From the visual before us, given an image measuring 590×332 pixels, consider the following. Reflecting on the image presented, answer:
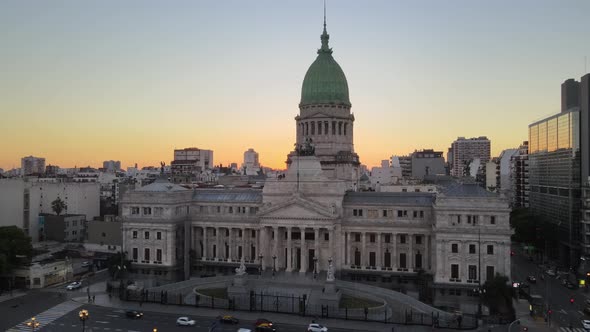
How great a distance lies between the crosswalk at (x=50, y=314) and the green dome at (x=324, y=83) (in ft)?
230

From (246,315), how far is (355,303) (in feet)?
58.1

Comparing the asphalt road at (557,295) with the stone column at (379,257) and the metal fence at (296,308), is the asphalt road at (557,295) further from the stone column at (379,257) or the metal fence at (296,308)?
the stone column at (379,257)

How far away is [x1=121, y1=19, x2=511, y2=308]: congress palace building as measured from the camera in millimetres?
87000

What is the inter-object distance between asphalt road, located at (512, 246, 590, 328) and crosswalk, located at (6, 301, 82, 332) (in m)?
72.9

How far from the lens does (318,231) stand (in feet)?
319

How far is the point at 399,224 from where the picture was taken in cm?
9619

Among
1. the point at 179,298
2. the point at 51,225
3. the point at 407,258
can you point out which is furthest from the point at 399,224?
the point at 51,225

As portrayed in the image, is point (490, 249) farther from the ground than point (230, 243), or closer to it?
farther from the ground

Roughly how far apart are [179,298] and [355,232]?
35.0 m

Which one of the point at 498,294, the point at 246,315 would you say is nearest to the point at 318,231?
the point at 246,315

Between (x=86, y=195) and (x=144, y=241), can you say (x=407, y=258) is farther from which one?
(x=86, y=195)

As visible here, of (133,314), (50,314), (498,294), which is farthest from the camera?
(50,314)

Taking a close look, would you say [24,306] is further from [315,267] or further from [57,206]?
[57,206]

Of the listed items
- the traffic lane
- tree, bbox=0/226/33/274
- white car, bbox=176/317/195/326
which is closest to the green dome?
white car, bbox=176/317/195/326
